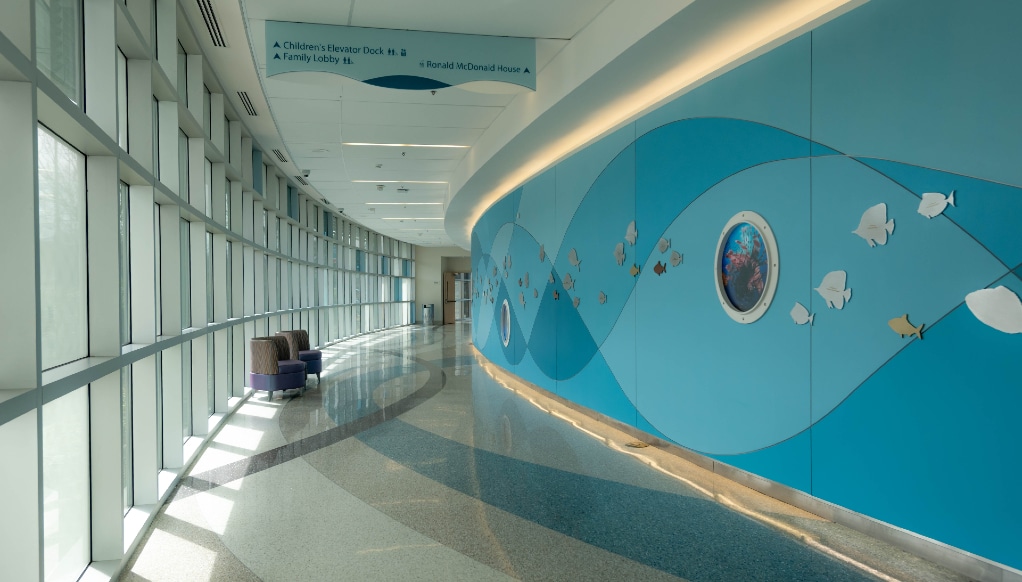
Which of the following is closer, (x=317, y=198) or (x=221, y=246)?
(x=221, y=246)

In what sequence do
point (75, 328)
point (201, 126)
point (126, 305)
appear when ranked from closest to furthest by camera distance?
point (75, 328) < point (126, 305) < point (201, 126)

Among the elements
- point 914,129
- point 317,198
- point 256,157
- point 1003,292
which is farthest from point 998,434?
point 317,198

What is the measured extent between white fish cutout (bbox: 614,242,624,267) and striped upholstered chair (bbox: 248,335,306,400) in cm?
587

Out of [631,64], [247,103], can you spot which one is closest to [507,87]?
[631,64]

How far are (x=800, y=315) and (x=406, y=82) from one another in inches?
175

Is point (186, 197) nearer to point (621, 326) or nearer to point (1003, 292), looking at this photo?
point (621, 326)

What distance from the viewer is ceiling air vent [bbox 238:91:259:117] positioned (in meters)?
8.80

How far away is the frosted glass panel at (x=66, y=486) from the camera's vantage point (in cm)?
354

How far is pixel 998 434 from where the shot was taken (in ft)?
12.1

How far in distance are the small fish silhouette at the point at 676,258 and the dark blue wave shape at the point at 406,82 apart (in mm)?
2970

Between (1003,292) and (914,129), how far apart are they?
117cm

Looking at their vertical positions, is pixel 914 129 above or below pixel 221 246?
above

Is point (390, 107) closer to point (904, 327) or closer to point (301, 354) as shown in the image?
point (301, 354)

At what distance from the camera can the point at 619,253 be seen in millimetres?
8055
